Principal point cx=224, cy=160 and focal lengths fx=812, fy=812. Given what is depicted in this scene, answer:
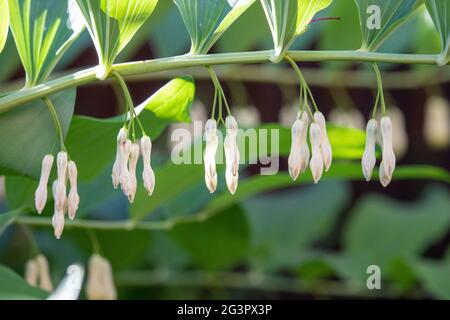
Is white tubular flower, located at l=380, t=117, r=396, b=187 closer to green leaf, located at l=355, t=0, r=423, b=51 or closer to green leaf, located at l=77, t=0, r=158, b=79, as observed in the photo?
green leaf, located at l=355, t=0, r=423, b=51

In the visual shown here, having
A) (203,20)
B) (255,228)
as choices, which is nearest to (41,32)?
(203,20)

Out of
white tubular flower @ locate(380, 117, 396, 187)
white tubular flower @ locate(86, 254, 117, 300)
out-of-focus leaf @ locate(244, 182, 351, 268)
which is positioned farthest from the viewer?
out-of-focus leaf @ locate(244, 182, 351, 268)

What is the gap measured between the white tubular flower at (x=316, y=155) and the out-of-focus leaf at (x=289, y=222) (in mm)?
787

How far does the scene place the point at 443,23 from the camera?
623 mm

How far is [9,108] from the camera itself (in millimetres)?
640

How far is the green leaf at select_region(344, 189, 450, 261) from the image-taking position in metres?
1.44

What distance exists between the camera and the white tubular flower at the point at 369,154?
59 centimetres

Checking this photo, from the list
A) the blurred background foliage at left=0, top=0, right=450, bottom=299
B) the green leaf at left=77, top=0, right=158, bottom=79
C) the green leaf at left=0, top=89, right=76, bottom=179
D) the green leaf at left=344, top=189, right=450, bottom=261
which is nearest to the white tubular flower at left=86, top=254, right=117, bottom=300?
the blurred background foliage at left=0, top=0, right=450, bottom=299

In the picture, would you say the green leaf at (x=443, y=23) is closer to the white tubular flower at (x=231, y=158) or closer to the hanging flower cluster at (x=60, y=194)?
the white tubular flower at (x=231, y=158)

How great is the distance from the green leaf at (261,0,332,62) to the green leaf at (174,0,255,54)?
3 cm
